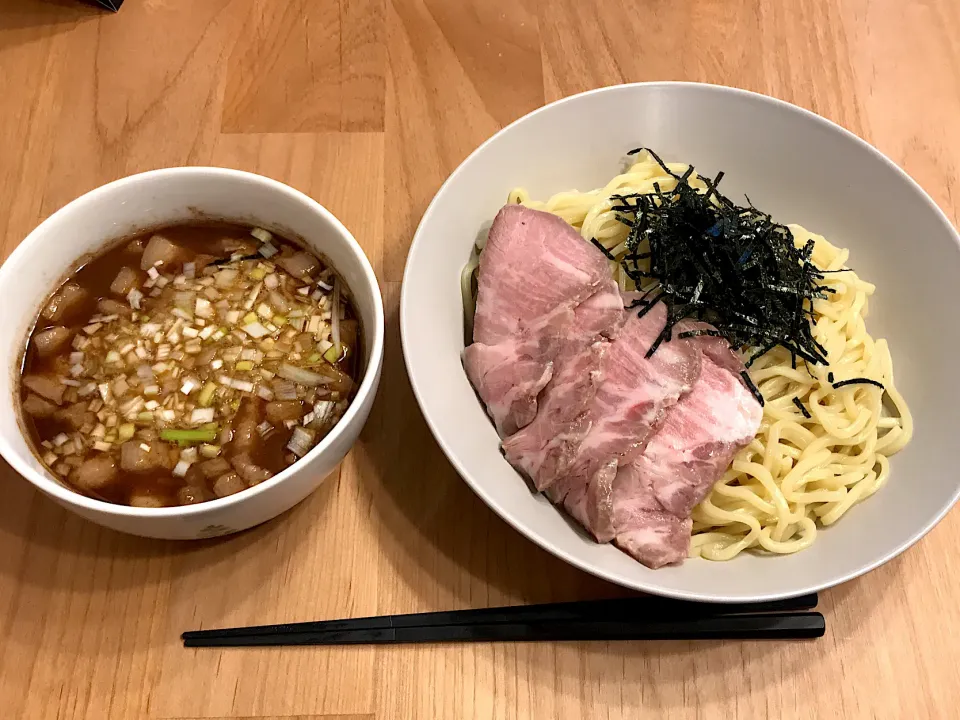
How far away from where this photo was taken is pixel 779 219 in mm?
2012

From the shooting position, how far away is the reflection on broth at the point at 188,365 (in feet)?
4.60

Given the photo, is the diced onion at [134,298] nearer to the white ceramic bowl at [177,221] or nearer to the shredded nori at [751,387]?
the white ceramic bowl at [177,221]

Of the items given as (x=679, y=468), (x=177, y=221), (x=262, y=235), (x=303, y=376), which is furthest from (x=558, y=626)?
(x=177, y=221)

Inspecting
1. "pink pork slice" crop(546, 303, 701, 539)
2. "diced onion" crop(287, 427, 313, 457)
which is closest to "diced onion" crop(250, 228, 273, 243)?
"diced onion" crop(287, 427, 313, 457)

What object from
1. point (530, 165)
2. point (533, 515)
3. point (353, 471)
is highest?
point (530, 165)

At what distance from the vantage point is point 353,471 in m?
1.68

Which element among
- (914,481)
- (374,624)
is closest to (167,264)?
(374,624)

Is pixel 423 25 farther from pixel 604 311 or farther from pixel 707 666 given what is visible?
pixel 707 666

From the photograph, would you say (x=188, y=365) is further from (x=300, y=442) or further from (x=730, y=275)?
(x=730, y=275)

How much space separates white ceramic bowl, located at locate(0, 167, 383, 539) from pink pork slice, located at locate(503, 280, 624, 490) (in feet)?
1.23

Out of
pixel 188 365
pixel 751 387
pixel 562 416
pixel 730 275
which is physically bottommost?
pixel 188 365

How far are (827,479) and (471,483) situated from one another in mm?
901

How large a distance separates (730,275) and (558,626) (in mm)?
927

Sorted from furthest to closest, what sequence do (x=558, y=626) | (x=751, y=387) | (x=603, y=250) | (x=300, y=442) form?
(x=603, y=250) < (x=751, y=387) < (x=558, y=626) < (x=300, y=442)
